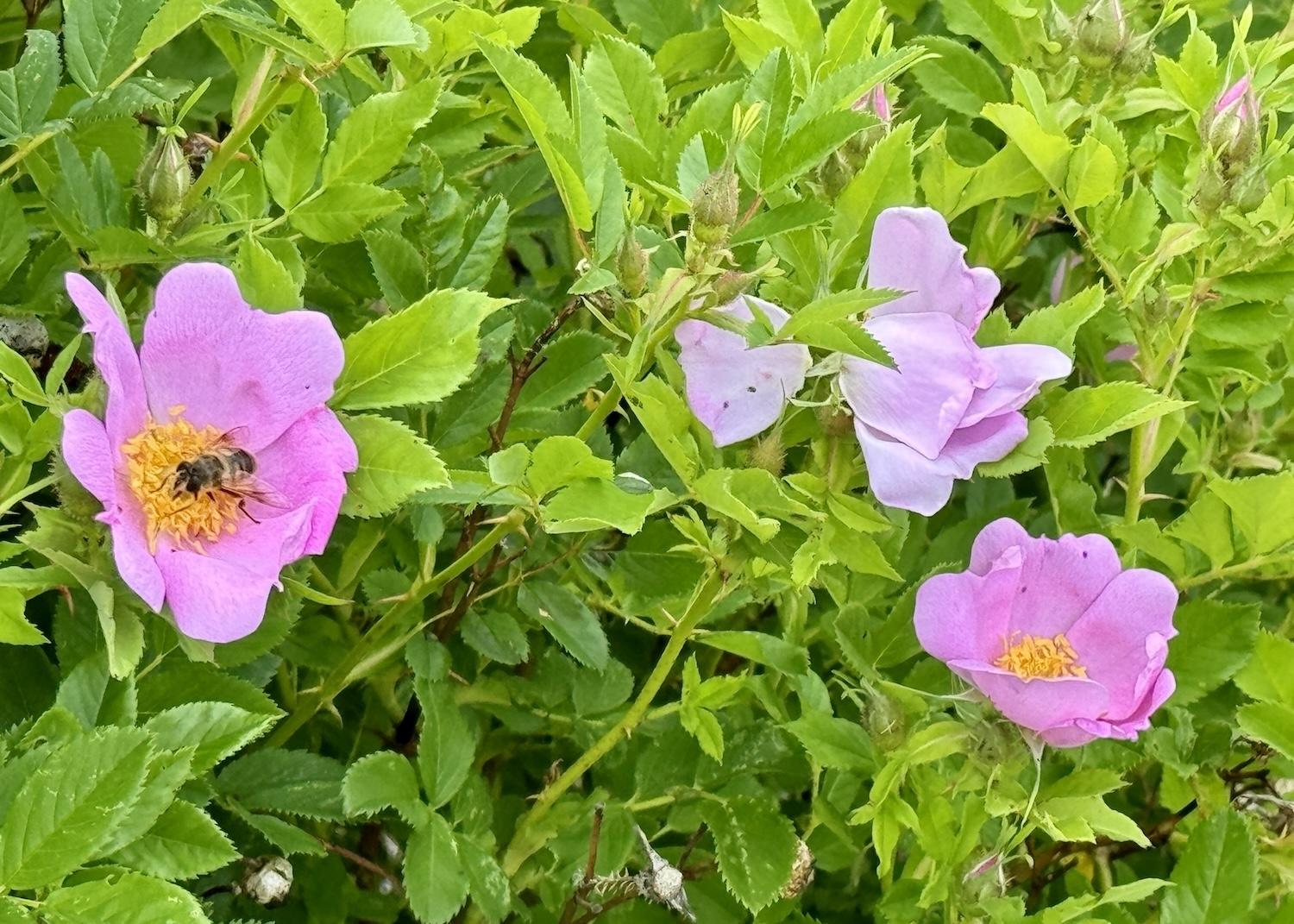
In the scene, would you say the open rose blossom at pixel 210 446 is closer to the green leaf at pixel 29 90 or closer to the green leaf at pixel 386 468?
the green leaf at pixel 386 468

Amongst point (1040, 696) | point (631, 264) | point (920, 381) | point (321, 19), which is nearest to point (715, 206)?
point (631, 264)

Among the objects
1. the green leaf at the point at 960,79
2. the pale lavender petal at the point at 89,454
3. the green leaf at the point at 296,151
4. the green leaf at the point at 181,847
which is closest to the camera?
the pale lavender petal at the point at 89,454

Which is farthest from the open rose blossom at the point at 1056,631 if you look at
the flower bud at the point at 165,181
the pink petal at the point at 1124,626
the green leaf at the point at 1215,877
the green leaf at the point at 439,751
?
the flower bud at the point at 165,181

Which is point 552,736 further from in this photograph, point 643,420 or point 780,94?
point 780,94

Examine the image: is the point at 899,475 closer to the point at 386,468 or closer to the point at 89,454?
the point at 386,468

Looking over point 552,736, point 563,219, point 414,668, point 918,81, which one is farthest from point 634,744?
point 918,81

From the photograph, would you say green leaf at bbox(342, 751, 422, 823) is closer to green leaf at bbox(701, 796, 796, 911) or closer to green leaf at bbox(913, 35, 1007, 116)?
green leaf at bbox(701, 796, 796, 911)
